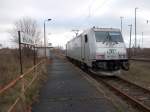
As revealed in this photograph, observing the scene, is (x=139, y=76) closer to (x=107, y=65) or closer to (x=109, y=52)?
(x=107, y=65)

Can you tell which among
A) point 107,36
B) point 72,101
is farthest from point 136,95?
point 107,36

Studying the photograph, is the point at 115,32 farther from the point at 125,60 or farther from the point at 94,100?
the point at 94,100

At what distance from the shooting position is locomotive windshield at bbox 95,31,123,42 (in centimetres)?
1956

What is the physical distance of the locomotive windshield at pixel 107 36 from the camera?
64.2ft

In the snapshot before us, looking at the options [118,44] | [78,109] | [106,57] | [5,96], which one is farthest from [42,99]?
[118,44]

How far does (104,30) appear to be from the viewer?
20.1 metres

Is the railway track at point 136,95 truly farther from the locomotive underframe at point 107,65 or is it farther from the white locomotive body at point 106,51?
the white locomotive body at point 106,51

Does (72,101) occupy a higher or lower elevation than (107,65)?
lower

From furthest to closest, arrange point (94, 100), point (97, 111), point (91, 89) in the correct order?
point (91, 89) < point (94, 100) < point (97, 111)

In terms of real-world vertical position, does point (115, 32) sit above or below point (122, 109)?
above

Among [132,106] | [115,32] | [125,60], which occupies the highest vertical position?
Answer: [115,32]

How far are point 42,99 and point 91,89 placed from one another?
320 centimetres

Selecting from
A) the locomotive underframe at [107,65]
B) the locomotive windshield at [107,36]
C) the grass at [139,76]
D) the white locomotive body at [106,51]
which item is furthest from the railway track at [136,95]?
the locomotive windshield at [107,36]

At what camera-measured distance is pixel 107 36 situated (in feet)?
64.8
